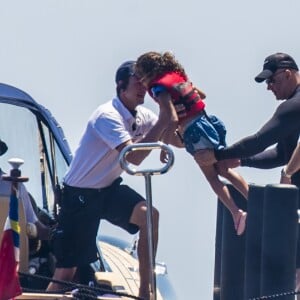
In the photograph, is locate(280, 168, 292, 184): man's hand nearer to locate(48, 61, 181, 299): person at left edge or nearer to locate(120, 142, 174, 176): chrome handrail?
locate(48, 61, 181, 299): person at left edge

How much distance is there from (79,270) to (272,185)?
1.98 metres

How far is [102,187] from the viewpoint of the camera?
6.80 m

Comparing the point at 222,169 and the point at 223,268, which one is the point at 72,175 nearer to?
the point at 222,169

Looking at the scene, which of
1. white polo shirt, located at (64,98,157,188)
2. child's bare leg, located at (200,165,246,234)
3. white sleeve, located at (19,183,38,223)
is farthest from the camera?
white sleeve, located at (19,183,38,223)

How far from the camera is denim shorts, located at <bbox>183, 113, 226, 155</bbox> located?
20.4 ft

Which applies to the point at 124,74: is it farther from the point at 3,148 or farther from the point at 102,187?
the point at 3,148

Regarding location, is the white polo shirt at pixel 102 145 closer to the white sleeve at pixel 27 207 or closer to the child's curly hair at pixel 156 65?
the white sleeve at pixel 27 207

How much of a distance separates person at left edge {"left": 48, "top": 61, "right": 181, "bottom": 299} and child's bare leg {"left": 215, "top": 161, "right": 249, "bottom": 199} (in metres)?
Answer: 0.31

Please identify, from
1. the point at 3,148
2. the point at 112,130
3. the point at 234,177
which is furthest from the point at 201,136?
the point at 3,148

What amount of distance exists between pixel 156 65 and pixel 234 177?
0.85 meters

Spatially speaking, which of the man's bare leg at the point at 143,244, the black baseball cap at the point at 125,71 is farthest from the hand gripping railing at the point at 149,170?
the black baseball cap at the point at 125,71

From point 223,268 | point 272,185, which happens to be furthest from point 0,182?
point 272,185

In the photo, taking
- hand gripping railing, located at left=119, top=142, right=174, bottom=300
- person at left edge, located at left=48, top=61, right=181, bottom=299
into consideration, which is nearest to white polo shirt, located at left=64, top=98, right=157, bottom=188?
person at left edge, located at left=48, top=61, right=181, bottom=299

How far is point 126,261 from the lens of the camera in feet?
26.7
